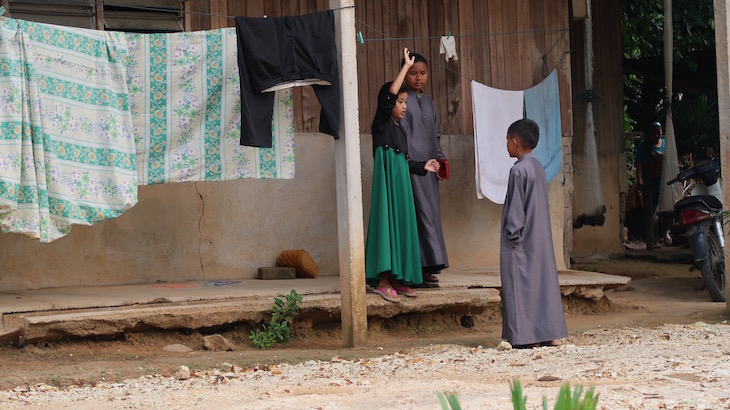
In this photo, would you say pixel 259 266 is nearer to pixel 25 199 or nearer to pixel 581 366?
pixel 25 199

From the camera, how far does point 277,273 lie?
813 cm

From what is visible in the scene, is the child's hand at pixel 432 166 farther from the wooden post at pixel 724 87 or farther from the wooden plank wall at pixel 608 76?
the wooden plank wall at pixel 608 76

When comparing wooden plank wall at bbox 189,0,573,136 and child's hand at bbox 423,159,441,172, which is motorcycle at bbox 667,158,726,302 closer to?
wooden plank wall at bbox 189,0,573,136

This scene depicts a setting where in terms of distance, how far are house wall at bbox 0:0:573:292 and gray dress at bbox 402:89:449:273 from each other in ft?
3.15

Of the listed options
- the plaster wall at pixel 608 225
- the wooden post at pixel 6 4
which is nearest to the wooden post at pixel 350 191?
the wooden post at pixel 6 4

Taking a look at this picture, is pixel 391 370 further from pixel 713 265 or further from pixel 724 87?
pixel 713 265

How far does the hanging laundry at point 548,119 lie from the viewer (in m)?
9.16

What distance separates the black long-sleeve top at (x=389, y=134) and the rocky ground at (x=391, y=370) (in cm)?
126

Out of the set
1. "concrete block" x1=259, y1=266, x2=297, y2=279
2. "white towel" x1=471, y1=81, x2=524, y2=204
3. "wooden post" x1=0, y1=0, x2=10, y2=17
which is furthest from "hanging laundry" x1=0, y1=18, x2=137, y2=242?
"white towel" x1=471, y1=81, x2=524, y2=204

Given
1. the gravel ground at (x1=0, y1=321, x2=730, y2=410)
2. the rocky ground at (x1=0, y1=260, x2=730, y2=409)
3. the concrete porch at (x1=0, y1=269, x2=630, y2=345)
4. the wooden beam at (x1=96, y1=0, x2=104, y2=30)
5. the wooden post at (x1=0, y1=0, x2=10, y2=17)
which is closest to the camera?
the gravel ground at (x1=0, y1=321, x2=730, y2=410)

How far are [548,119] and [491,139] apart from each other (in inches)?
30.6

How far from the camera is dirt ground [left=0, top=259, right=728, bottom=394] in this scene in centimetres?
595

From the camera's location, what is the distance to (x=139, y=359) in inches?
254

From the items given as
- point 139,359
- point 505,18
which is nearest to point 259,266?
point 139,359
